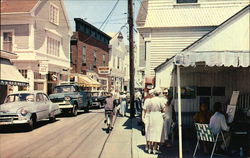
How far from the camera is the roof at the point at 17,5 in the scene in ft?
76.2

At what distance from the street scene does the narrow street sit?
34mm

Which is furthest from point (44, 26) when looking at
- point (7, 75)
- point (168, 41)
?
point (168, 41)

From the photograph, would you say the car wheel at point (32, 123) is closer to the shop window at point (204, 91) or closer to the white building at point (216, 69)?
the white building at point (216, 69)

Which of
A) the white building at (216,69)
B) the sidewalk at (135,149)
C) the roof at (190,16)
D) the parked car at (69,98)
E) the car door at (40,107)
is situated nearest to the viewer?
the white building at (216,69)

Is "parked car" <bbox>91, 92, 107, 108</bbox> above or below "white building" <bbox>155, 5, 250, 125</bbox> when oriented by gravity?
below

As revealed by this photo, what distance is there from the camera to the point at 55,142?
37.8 feet

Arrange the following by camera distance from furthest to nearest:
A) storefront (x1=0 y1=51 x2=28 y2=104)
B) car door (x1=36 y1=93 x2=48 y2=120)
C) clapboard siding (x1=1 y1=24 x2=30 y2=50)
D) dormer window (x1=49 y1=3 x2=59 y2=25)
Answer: dormer window (x1=49 y1=3 x2=59 y2=25)
clapboard siding (x1=1 y1=24 x2=30 y2=50)
storefront (x1=0 y1=51 x2=28 y2=104)
car door (x1=36 y1=93 x2=48 y2=120)

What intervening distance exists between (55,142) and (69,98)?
9.16 meters

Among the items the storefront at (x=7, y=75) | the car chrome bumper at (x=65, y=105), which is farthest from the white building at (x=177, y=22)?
the storefront at (x=7, y=75)

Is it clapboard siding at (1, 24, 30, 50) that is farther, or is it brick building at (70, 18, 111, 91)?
brick building at (70, 18, 111, 91)

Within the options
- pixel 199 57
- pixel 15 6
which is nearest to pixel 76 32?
pixel 15 6

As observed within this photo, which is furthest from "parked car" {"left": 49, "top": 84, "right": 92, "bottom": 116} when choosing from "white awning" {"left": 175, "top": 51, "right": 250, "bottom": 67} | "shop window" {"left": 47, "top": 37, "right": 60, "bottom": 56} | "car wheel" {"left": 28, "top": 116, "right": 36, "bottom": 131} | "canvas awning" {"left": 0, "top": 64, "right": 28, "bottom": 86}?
"white awning" {"left": 175, "top": 51, "right": 250, "bottom": 67}

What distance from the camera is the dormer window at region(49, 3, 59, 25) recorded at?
29.7m

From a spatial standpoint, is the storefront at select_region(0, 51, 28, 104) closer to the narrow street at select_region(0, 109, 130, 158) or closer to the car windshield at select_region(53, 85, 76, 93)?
the car windshield at select_region(53, 85, 76, 93)
